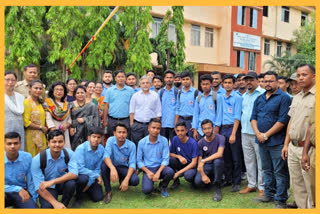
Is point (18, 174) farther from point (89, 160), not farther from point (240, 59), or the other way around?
point (240, 59)

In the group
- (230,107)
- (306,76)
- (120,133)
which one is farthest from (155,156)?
(306,76)

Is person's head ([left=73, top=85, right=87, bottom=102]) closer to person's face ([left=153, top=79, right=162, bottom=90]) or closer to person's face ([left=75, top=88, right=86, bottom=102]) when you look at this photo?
person's face ([left=75, top=88, right=86, bottom=102])

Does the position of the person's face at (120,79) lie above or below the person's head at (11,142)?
above

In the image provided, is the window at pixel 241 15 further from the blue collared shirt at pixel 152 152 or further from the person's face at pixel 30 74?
the person's face at pixel 30 74

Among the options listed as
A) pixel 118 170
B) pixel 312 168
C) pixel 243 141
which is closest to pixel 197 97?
pixel 243 141

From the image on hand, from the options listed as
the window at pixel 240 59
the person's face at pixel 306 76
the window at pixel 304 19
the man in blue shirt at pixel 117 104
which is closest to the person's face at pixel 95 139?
the man in blue shirt at pixel 117 104

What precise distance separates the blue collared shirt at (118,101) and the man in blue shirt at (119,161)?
37.3 inches

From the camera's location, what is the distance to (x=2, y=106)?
359 centimetres

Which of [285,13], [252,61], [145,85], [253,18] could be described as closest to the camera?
[145,85]

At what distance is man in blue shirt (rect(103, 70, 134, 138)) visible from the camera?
5516mm

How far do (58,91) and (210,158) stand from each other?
8.36 feet

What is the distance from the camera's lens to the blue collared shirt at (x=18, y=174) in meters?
3.61

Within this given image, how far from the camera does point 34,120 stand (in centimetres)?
430

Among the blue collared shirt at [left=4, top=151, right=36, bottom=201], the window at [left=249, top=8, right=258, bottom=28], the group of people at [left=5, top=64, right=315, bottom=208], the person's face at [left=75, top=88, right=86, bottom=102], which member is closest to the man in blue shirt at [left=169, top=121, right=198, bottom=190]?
the group of people at [left=5, top=64, right=315, bottom=208]
